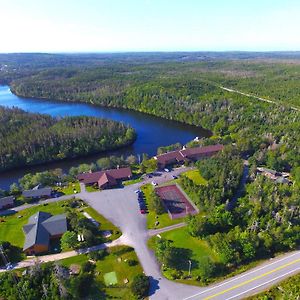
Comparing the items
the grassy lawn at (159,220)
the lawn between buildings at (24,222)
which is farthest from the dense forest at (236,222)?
the lawn between buildings at (24,222)

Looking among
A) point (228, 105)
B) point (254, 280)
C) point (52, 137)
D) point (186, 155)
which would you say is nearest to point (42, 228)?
point (254, 280)

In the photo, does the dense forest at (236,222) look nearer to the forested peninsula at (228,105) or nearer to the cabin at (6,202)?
the forested peninsula at (228,105)

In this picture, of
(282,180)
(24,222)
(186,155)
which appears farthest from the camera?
(186,155)

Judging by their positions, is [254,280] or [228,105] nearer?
[254,280]

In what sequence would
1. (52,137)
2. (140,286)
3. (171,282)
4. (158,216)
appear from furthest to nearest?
(52,137)
(158,216)
(171,282)
(140,286)

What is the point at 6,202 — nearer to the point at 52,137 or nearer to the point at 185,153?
the point at 52,137

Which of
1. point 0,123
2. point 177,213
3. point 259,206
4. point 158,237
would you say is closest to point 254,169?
point 259,206
